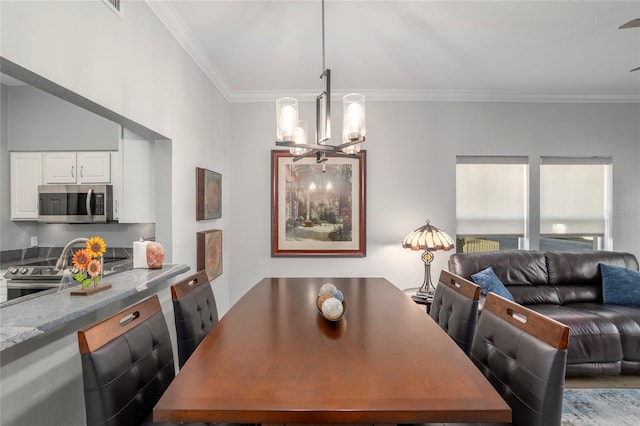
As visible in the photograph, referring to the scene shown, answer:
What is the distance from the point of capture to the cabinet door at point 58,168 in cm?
352

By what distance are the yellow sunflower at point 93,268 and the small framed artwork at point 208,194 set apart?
1.39 metres

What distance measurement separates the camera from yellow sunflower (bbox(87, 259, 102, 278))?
162 cm

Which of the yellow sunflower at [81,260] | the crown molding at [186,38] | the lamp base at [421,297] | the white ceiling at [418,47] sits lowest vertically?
the lamp base at [421,297]

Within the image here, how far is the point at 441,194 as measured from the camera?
161 inches

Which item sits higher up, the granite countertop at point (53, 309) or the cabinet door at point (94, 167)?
the cabinet door at point (94, 167)

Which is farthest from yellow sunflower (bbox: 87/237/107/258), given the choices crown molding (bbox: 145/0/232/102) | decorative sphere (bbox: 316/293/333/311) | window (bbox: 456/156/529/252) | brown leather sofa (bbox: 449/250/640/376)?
window (bbox: 456/156/529/252)

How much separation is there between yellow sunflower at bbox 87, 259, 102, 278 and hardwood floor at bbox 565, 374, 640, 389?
10.9 ft

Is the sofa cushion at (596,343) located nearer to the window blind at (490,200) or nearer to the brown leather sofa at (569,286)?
the brown leather sofa at (569,286)

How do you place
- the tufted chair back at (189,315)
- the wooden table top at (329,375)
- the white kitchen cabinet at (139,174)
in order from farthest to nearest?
the white kitchen cabinet at (139,174) → the tufted chair back at (189,315) → the wooden table top at (329,375)

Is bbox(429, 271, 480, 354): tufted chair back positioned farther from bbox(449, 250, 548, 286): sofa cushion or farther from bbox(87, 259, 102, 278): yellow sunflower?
bbox(87, 259, 102, 278): yellow sunflower

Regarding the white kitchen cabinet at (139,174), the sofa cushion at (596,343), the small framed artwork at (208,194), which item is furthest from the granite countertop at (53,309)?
the sofa cushion at (596,343)

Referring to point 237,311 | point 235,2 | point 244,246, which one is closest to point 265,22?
point 235,2

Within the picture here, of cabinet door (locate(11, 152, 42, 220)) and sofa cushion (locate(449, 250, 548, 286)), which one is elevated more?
cabinet door (locate(11, 152, 42, 220))

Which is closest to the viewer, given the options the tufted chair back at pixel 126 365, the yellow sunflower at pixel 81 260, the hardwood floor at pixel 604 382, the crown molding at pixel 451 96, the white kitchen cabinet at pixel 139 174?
the tufted chair back at pixel 126 365
